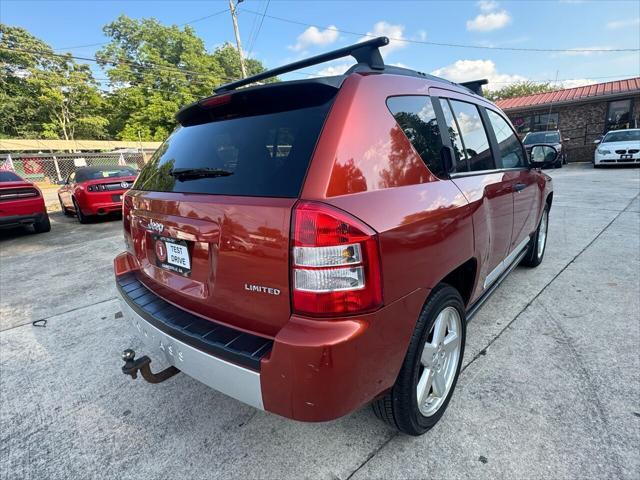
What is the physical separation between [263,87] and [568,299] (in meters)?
3.29

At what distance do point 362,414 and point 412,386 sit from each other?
52cm

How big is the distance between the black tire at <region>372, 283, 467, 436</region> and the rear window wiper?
3.71 feet

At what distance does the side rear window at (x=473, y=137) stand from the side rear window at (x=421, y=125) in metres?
0.40

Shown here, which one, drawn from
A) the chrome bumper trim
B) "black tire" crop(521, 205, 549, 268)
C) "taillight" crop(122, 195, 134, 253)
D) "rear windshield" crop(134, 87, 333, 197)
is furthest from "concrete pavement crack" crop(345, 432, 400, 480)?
"black tire" crop(521, 205, 549, 268)

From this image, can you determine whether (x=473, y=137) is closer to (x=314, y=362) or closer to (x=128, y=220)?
(x=314, y=362)

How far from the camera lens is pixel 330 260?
135cm

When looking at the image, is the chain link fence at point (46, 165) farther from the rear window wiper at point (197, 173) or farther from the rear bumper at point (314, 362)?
the rear bumper at point (314, 362)

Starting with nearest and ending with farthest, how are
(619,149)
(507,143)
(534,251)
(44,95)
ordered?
(507,143)
(534,251)
(619,149)
(44,95)

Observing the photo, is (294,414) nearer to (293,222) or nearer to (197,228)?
(293,222)

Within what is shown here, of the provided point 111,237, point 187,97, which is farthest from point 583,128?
point 187,97

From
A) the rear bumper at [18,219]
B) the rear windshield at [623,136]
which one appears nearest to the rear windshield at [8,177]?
the rear bumper at [18,219]

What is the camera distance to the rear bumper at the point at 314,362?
132cm

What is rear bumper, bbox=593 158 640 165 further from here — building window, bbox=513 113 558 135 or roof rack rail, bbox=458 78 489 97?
roof rack rail, bbox=458 78 489 97

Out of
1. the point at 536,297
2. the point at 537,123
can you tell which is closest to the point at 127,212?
the point at 536,297
